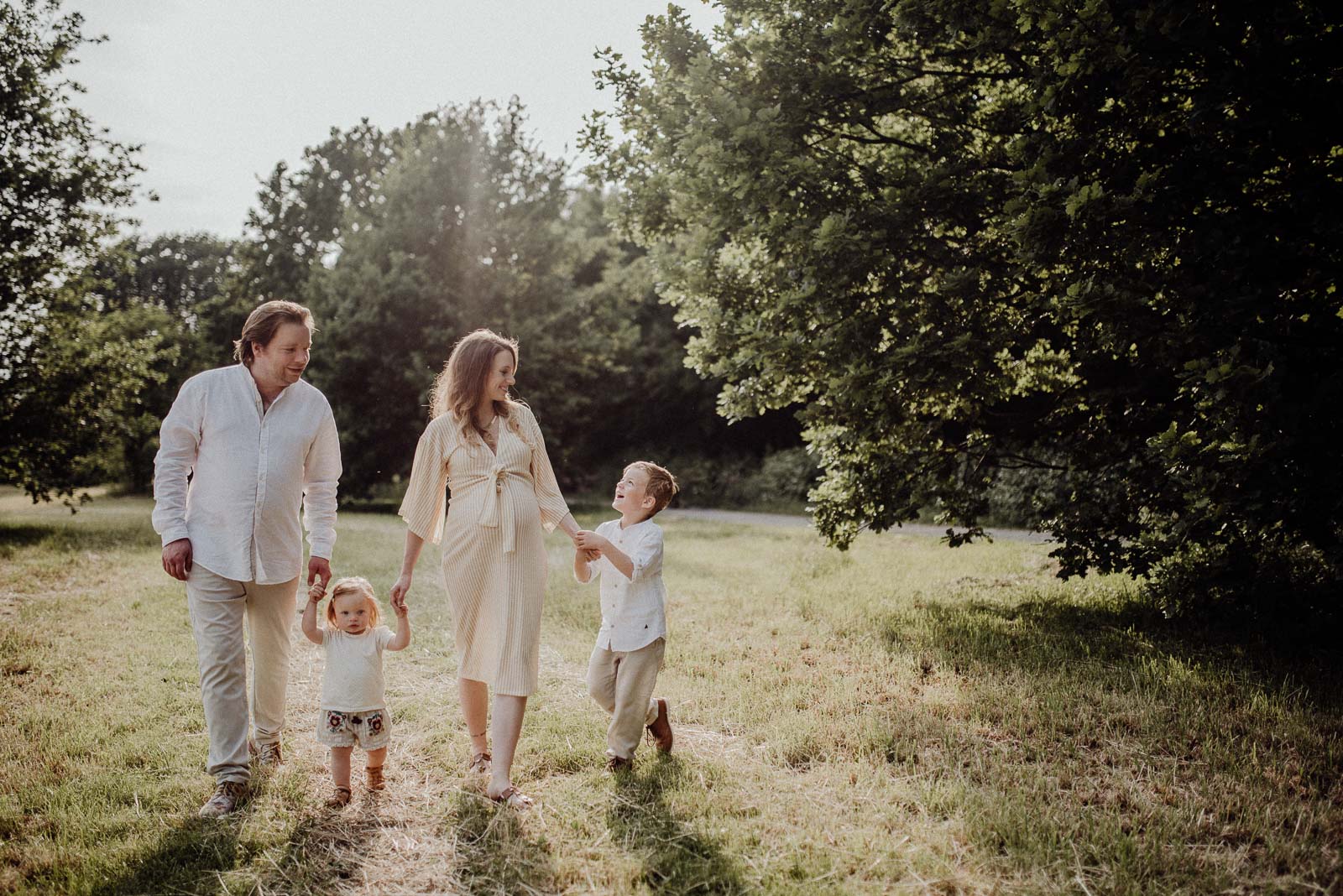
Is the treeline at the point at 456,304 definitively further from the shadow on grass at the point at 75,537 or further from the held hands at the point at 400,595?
the held hands at the point at 400,595

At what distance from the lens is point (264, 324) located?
4.36 metres

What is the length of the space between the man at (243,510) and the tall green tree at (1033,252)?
4.52 metres

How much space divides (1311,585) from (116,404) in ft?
60.8

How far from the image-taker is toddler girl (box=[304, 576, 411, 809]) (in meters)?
4.20

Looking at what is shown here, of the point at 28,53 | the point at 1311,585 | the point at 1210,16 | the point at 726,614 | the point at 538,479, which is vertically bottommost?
the point at 726,614

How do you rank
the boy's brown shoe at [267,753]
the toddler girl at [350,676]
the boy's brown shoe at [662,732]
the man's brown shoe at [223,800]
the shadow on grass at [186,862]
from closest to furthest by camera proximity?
the shadow on grass at [186,862], the man's brown shoe at [223,800], the toddler girl at [350,676], the boy's brown shoe at [267,753], the boy's brown shoe at [662,732]

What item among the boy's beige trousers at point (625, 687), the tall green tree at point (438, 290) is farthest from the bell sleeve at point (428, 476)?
the tall green tree at point (438, 290)

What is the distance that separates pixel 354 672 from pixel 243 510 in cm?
98

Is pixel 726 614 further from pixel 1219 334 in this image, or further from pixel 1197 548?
pixel 1219 334

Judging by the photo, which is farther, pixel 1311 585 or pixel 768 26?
pixel 768 26

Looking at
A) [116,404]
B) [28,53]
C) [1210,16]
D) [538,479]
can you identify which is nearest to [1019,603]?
[1210,16]

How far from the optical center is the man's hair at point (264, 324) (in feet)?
14.3

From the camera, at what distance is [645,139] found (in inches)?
371

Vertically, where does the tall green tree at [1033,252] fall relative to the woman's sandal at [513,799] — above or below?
above
